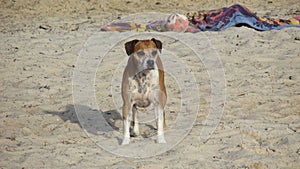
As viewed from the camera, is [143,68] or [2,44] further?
[2,44]

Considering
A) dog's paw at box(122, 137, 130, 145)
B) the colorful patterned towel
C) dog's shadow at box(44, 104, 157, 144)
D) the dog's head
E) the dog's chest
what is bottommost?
dog's paw at box(122, 137, 130, 145)

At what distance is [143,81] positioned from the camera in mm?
5098

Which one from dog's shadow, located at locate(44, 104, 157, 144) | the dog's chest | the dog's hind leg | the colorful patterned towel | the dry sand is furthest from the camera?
the colorful patterned towel

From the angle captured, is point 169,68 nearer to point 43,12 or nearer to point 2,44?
point 2,44

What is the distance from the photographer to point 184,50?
890 cm

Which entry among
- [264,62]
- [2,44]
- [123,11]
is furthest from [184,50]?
[123,11]

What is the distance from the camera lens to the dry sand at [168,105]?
4.77 metres

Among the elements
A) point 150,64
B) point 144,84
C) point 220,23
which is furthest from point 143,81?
point 220,23

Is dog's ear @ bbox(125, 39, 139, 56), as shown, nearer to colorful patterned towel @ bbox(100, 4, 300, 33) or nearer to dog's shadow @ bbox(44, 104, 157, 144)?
dog's shadow @ bbox(44, 104, 157, 144)

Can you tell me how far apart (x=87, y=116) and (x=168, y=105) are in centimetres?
113

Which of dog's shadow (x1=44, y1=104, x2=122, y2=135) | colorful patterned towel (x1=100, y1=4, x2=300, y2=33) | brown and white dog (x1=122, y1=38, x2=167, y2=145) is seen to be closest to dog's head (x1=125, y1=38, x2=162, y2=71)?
brown and white dog (x1=122, y1=38, x2=167, y2=145)

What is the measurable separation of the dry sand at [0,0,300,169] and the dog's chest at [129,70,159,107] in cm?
66

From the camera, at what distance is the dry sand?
4.77 m

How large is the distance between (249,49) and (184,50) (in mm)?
1202
